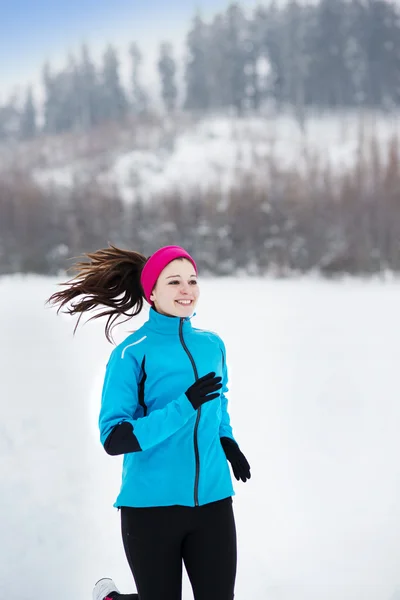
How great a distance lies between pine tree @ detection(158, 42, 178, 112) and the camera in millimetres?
40781

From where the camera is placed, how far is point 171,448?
1.35 meters

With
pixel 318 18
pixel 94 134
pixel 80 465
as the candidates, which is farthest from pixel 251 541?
pixel 318 18

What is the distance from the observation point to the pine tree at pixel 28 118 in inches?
1640

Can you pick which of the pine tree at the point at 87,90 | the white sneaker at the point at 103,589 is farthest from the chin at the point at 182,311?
the pine tree at the point at 87,90

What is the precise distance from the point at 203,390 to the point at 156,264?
A: 36 centimetres

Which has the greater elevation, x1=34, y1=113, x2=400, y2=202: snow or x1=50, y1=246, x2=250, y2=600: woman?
x1=34, y1=113, x2=400, y2=202: snow

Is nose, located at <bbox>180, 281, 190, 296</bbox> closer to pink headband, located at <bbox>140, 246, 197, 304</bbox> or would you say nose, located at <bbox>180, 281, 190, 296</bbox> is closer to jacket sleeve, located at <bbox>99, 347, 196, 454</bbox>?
pink headband, located at <bbox>140, 246, 197, 304</bbox>

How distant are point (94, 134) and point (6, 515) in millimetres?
37461

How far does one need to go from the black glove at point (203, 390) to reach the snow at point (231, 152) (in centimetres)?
2232

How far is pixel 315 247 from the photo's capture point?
17.7 m

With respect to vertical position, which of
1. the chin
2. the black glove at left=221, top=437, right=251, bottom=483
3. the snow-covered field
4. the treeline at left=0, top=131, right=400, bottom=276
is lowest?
the snow-covered field

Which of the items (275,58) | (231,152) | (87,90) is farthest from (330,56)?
(87,90)

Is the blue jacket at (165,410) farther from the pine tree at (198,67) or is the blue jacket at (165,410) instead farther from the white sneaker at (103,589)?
the pine tree at (198,67)

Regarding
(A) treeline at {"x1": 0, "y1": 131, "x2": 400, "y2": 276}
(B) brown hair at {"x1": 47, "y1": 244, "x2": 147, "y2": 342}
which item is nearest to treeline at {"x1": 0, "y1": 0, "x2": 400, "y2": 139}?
(A) treeline at {"x1": 0, "y1": 131, "x2": 400, "y2": 276}
